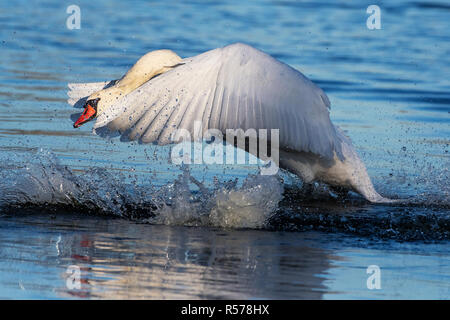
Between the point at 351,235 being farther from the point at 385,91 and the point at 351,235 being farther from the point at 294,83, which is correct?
the point at 385,91

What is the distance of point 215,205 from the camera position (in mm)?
7262

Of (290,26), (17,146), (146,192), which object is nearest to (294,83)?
(146,192)

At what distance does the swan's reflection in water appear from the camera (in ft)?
17.4

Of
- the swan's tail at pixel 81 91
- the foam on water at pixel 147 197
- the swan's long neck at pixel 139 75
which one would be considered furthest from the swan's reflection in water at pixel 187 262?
the swan's tail at pixel 81 91

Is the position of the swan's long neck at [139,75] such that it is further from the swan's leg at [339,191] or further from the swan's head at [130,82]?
the swan's leg at [339,191]

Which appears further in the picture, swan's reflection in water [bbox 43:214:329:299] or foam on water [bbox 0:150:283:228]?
foam on water [bbox 0:150:283:228]

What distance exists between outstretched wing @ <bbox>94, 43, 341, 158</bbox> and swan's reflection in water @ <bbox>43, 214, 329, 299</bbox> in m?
0.75

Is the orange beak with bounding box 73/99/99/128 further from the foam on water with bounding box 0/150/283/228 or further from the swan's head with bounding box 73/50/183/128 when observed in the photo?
the foam on water with bounding box 0/150/283/228

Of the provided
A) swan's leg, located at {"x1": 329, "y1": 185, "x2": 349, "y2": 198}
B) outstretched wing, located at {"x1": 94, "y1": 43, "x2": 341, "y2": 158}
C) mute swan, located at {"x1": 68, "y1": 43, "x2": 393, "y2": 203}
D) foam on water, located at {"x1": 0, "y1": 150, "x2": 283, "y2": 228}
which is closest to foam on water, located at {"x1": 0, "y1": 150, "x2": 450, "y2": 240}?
foam on water, located at {"x1": 0, "y1": 150, "x2": 283, "y2": 228}

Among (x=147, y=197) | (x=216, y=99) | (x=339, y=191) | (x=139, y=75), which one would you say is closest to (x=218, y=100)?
(x=216, y=99)

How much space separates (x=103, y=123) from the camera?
6.43 meters

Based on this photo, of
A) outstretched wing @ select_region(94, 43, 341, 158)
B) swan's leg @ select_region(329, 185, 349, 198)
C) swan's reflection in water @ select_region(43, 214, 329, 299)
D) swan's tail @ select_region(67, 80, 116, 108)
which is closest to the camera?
swan's reflection in water @ select_region(43, 214, 329, 299)

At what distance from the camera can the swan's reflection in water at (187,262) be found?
5293 mm

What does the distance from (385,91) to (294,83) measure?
642cm
